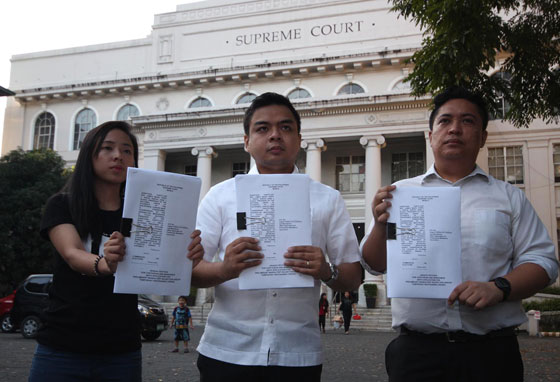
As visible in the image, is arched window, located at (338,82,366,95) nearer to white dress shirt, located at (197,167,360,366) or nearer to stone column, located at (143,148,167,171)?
stone column, located at (143,148,167,171)

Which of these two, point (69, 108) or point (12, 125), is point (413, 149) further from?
point (12, 125)

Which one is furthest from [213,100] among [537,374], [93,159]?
[93,159]

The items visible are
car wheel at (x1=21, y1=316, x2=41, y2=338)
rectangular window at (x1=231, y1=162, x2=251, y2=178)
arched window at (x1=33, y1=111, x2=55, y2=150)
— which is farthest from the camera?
arched window at (x1=33, y1=111, x2=55, y2=150)

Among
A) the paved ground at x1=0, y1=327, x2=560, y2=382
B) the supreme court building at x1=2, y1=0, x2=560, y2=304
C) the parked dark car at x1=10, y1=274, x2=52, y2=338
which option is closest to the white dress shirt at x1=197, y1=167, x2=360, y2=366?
the paved ground at x1=0, y1=327, x2=560, y2=382

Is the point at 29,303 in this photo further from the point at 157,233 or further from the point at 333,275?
the point at 333,275

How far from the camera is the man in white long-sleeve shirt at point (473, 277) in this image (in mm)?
2832

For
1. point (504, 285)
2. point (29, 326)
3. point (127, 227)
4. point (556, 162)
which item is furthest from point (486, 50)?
point (556, 162)

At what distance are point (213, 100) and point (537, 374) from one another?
30.0m

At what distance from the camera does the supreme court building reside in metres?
28.9

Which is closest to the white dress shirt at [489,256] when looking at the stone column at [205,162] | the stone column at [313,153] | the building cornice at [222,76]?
the stone column at [313,153]

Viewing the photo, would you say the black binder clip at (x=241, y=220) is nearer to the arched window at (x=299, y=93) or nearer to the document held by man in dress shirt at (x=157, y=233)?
the document held by man in dress shirt at (x=157, y=233)

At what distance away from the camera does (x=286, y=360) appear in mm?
2674

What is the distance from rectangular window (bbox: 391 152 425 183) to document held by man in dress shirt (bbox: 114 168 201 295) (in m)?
29.0

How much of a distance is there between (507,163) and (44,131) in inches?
1281
